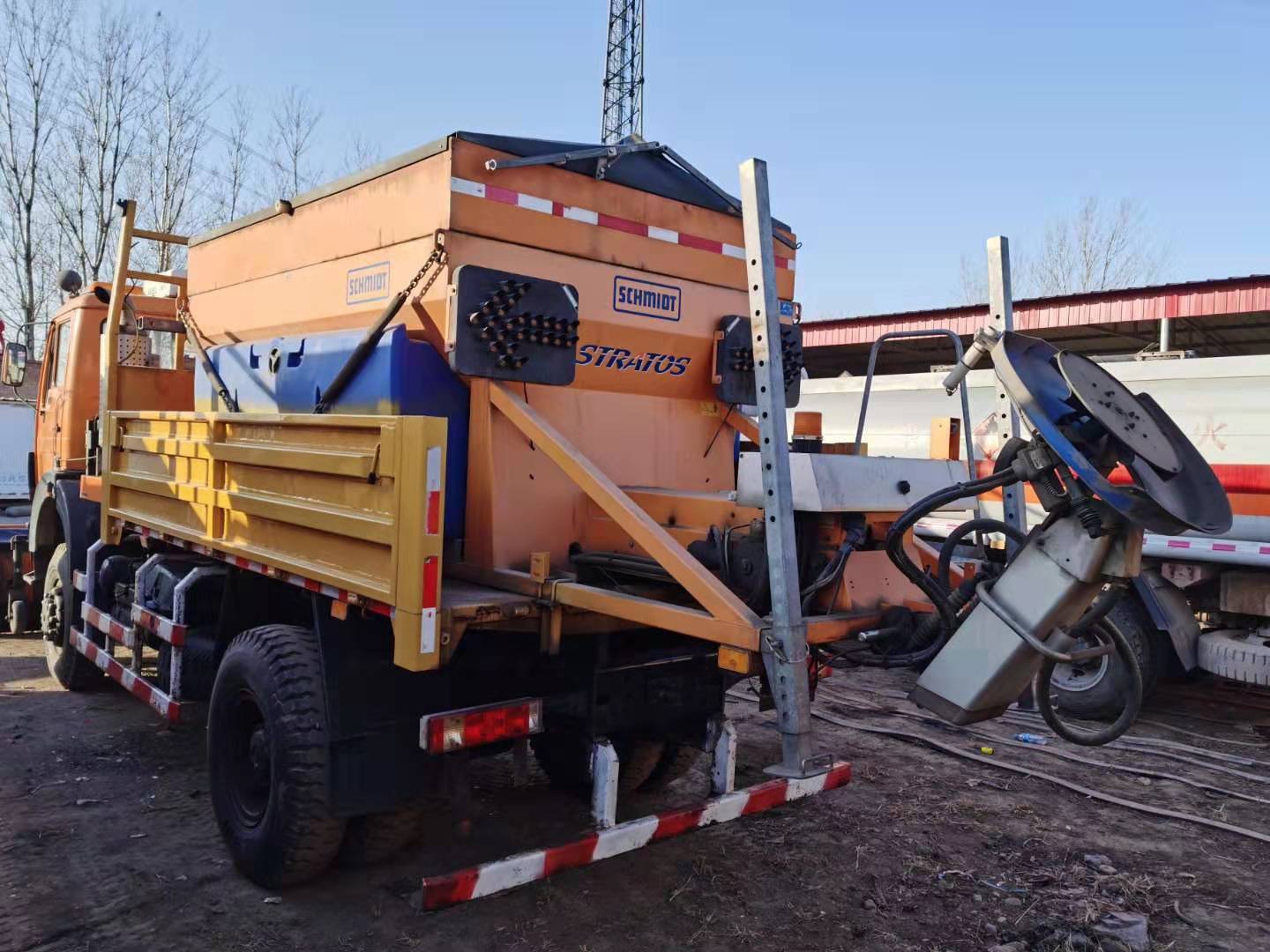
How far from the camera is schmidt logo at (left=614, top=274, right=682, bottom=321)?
4.32 m

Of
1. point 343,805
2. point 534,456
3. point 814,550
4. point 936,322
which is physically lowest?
point 343,805

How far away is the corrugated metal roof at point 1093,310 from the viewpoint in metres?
11.1

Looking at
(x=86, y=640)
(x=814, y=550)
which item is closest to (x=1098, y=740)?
(x=814, y=550)

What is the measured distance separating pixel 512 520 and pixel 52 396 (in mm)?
5461

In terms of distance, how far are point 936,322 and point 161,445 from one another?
11.2m

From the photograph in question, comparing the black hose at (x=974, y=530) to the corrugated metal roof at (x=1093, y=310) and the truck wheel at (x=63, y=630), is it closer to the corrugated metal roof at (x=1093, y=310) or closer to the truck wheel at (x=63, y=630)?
the truck wheel at (x=63, y=630)

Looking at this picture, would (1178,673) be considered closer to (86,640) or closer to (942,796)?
(942,796)

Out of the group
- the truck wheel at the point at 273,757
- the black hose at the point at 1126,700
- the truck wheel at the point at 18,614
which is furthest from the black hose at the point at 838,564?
the truck wheel at the point at 18,614

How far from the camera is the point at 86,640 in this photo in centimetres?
602

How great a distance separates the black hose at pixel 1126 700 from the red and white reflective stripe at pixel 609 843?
2.29 ft

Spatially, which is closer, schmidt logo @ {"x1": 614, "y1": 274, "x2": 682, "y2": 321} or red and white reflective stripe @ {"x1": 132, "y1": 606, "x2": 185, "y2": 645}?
schmidt logo @ {"x1": 614, "y1": 274, "x2": 682, "y2": 321}

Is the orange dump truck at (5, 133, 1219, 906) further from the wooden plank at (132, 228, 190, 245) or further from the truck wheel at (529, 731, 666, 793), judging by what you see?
the wooden plank at (132, 228, 190, 245)

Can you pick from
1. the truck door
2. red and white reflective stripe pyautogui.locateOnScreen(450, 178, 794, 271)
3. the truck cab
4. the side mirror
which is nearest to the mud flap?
red and white reflective stripe pyautogui.locateOnScreen(450, 178, 794, 271)

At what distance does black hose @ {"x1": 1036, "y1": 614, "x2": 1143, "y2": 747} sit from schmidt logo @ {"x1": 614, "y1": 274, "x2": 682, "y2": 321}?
7.42 ft
